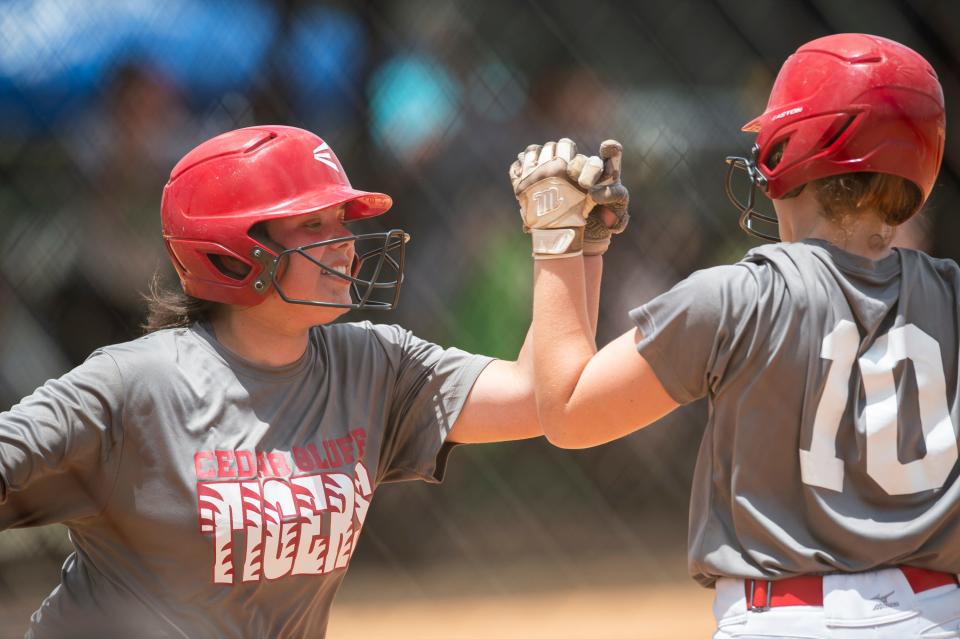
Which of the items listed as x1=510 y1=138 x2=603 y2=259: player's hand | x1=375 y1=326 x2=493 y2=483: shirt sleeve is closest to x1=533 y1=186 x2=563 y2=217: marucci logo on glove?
x1=510 y1=138 x2=603 y2=259: player's hand

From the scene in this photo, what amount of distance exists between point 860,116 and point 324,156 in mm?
938

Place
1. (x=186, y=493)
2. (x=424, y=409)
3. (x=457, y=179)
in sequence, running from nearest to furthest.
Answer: (x=186, y=493)
(x=424, y=409)
(x=457, y=179)

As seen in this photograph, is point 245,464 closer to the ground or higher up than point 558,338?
closer to the ground

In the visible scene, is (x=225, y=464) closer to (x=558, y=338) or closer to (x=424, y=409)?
(x=424, y=409)

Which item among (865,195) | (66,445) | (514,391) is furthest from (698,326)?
(66,445)

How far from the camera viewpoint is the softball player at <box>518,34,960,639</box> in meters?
1.36

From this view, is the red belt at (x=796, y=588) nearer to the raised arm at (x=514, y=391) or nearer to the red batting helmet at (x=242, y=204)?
the raised arm at (x=514, y=391)

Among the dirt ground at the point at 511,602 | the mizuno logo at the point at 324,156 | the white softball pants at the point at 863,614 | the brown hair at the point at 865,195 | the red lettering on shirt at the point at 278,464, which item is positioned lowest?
the dirt ground at the point at 511,602

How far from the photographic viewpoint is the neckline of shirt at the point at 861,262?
1.41 metres

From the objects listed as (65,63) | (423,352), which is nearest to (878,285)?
(423,352)

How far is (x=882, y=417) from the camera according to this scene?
1.36 metres

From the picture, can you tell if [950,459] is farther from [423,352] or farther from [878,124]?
[423,352]

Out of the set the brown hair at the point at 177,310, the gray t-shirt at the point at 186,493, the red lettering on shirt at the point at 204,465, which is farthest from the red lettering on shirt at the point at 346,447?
the brown hair at the point at 177,310

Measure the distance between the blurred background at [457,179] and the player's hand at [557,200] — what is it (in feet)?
7.74
